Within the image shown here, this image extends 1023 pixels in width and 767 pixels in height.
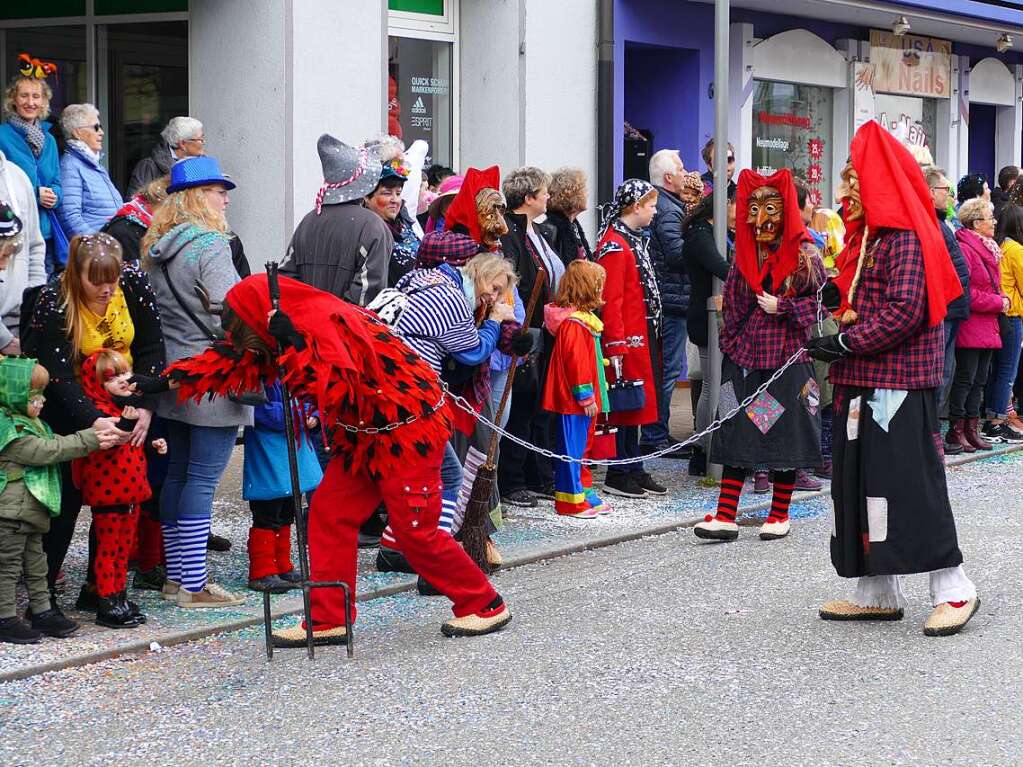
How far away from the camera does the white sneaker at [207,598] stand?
22.8ft

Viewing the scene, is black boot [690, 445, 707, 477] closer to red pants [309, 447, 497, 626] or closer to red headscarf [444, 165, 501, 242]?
red headscarf [444, 165, 501, 242]

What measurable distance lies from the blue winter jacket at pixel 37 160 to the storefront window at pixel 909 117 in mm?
12190

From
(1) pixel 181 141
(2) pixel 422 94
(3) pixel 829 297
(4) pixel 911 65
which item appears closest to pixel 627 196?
(3) pixel 829 297

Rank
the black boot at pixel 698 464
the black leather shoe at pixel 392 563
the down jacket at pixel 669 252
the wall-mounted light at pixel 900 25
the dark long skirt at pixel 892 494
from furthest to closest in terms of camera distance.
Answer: the wall-mounted light at pixel 900 25
the down jacket at pixel 669 252
the black boot at pixel 698 464
the black leather shoe at pixel 392 563
the dark long skirt at pixel 892 494

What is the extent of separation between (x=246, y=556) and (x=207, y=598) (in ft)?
3.61

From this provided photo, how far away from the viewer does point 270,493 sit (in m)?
7.25

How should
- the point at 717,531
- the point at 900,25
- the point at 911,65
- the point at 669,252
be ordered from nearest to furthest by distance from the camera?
the point at 717,531
the point at 669,252
the point at 900,25
the point at 911,65

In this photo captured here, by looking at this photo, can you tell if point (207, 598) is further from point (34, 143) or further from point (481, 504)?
point (34, 143)

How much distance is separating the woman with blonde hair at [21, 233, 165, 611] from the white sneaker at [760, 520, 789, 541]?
3.45 m

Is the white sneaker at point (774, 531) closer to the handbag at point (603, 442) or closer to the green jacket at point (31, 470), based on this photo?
the handbag at point (603, 442)

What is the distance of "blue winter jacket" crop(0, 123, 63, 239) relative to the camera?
29.7ft

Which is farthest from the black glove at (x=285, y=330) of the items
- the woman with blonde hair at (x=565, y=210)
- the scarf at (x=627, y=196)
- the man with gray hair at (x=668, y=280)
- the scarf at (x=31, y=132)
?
the man with gray hair at (x=668, y=280)

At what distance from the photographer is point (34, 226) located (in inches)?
316

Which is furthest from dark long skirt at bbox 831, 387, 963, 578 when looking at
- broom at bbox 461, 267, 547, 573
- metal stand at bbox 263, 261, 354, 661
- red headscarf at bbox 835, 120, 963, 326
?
metal stand at bbox 263, 261, 354, 661
